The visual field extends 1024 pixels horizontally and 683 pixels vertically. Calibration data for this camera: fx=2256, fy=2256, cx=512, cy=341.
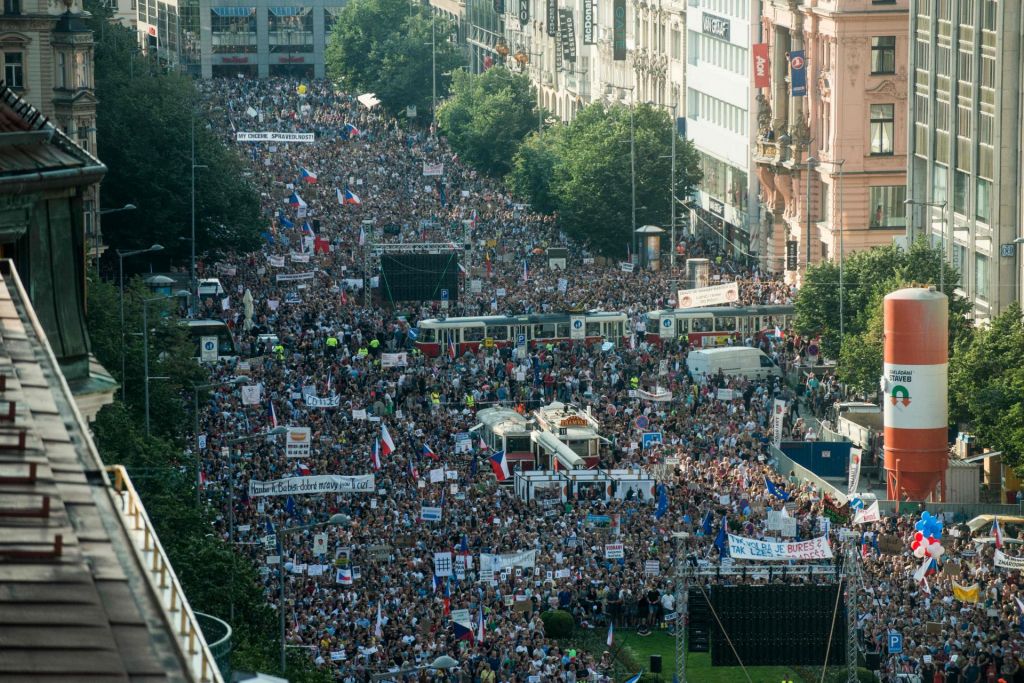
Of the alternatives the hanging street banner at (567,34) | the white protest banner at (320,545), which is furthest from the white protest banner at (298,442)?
the hanging street banner at (567,34)

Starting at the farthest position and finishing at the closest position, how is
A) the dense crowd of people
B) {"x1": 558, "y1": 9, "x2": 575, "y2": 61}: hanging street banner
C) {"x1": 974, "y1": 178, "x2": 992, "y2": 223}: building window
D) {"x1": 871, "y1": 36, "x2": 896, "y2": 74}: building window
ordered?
{"x1": 558, "y1": 9, "x2": 575, "y2": 61}: hanging street banner → {"x1": 871, "y1": 36, "x2": 896, "y2": 74}: building window → {"x1": 974, "y1": 178, "x2": 992, "y2": 223}: building window → the dense crowd of people

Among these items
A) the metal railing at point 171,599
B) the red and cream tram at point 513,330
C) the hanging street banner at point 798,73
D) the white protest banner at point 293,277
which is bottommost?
the red and cream tram at point 513,330

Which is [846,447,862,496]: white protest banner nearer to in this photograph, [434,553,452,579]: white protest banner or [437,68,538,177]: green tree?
[434,553,452,579]: white protest banner

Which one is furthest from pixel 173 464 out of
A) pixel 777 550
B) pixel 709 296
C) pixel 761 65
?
pixel 761 65

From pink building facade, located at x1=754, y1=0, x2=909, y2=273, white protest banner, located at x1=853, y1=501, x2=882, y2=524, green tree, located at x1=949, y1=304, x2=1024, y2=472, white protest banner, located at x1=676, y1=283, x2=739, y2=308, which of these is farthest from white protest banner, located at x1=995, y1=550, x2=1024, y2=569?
pink building facade, located at x1=754, y1=0, x2=909, y2=273

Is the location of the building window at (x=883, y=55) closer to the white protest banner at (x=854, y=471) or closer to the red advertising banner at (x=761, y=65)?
the red advertising banner at (x=761, y=65)

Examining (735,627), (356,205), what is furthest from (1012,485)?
(356,205)

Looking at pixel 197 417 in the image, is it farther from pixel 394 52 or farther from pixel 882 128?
pixel 394 52
